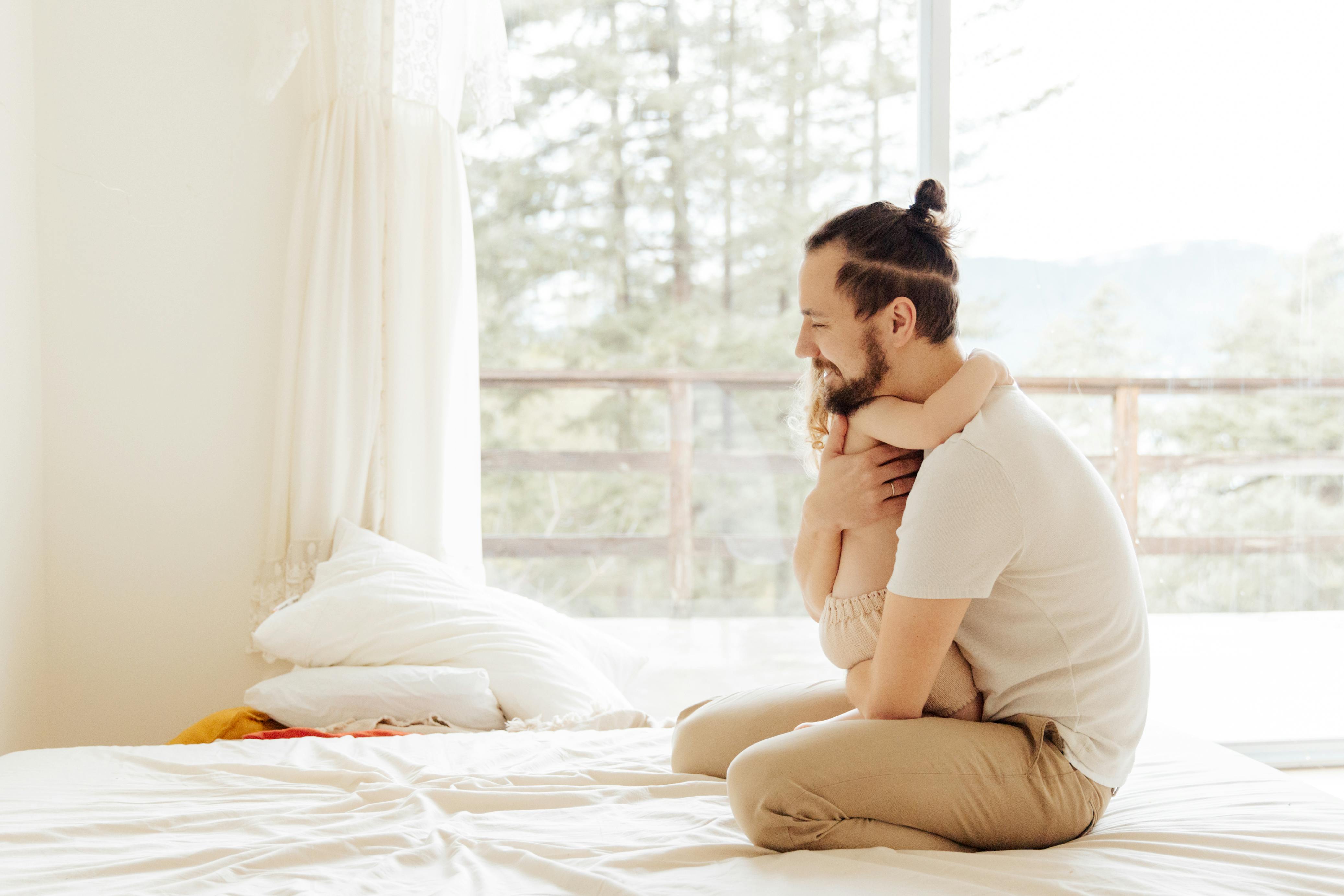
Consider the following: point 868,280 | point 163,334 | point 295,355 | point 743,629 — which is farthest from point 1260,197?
point 163,334

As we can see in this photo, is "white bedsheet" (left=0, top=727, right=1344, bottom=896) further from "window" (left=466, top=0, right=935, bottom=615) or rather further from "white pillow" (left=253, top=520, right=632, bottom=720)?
"window" (left=466, top=0, right=935, bottom=615)

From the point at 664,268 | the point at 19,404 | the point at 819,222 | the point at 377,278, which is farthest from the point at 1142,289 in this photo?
the point at 19,404

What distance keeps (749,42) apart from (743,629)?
1675 mm

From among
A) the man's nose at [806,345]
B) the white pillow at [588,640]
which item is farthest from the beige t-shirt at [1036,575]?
the white pillow at [588,640]

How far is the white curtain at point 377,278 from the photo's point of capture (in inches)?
92.5

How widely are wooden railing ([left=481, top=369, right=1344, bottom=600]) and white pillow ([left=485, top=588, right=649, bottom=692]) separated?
0.46 meters

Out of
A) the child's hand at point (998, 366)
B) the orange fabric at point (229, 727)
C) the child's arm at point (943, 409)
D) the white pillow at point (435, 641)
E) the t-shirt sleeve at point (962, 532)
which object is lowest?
the orange fabric at point (229, 727)

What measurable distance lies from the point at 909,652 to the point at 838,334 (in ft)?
1.38

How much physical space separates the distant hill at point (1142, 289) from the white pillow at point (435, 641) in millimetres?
1577

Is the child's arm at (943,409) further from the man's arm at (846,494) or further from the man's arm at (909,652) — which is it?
the man's arm at (909,652)

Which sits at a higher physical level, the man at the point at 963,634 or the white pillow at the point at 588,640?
the man at the point at 963,634

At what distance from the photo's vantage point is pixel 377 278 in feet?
7.83

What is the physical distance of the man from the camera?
1123 mm

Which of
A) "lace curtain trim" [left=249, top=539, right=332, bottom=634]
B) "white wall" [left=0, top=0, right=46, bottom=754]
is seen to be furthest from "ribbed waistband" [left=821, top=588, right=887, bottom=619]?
"white wall" [left=0, top=0, right=46, bottom=754]
